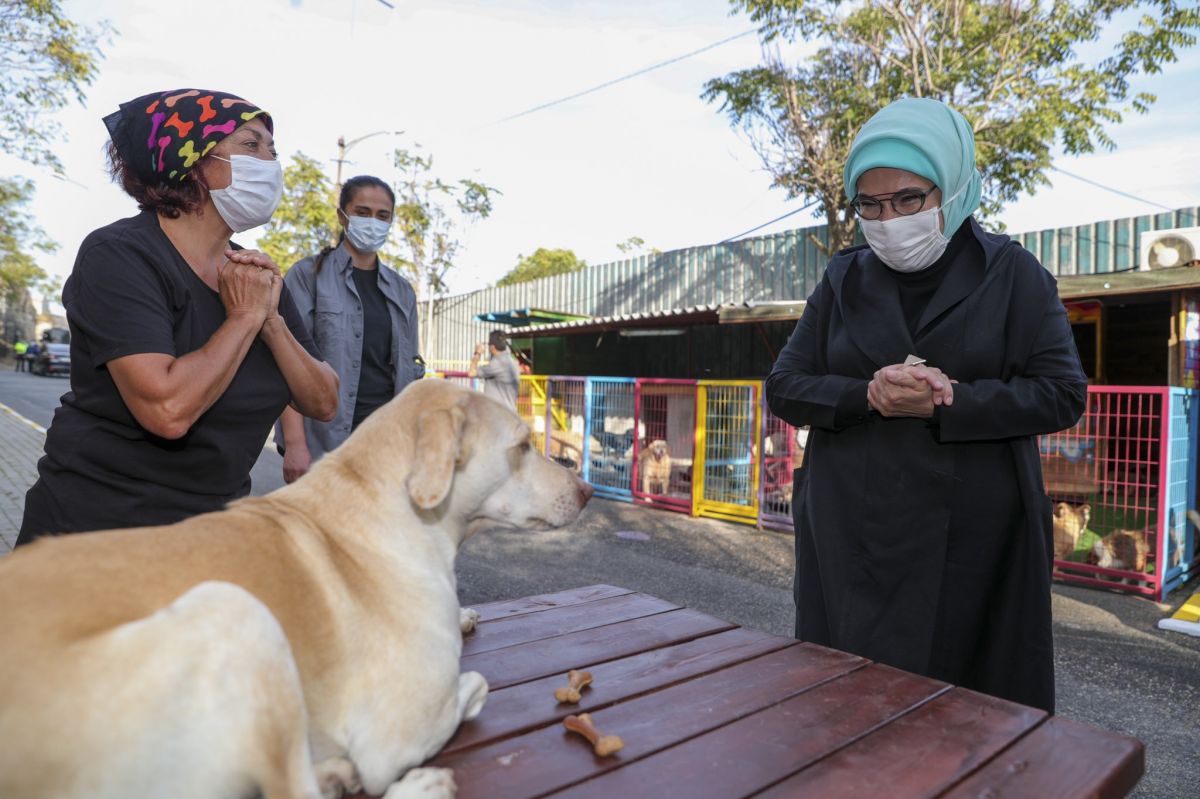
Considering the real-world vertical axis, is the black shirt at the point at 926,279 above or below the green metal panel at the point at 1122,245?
below

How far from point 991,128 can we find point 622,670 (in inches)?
508

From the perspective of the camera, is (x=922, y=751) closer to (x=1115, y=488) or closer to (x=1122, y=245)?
(x=1115, y=488)

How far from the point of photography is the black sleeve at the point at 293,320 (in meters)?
2.43

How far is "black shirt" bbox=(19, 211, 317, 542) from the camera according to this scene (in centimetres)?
181

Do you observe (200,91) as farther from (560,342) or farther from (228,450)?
(560,342)


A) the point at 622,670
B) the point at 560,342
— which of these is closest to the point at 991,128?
the point at 560,342

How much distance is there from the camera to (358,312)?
4133 mm

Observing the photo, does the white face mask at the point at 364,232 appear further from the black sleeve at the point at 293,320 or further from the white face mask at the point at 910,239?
the white face mask at the point at 910,239

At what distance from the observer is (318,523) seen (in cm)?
167

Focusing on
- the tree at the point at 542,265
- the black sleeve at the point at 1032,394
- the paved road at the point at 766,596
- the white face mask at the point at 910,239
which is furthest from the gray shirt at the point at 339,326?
the tree at the point at 542,265

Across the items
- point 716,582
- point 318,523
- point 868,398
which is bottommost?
point 716,582

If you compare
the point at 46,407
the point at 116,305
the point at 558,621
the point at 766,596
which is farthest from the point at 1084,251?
the point at 46,407

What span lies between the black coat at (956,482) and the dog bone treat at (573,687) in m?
0.97

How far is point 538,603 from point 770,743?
1.33 metres
